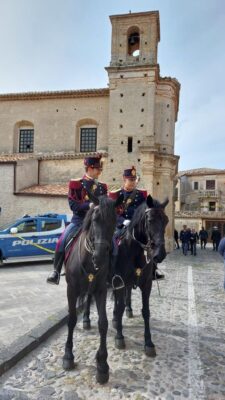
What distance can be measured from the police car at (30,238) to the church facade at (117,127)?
6.22 metres

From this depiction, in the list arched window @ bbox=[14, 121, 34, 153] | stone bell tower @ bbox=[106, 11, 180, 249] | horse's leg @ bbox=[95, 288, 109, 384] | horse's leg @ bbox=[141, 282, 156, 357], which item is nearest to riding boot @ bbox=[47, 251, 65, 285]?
horse's leg @ bbox=[95, 288, 109, 384]

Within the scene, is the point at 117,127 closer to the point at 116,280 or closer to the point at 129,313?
the point at 129,313

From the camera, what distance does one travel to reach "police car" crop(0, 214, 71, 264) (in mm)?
12656

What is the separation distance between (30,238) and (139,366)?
9.76m

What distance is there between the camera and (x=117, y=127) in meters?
21.4

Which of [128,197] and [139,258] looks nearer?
[139,258]

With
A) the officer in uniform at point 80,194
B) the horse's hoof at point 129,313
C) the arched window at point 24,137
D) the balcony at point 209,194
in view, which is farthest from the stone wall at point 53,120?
the balcony at point 209,194

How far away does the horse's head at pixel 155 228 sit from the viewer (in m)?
3.93

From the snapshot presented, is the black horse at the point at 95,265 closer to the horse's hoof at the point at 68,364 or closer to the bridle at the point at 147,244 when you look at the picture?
the horse's hoof at the point at 68,364

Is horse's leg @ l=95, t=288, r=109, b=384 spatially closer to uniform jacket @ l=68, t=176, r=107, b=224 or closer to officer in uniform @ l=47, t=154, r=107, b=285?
officer in uniform @ l=47, t=154, r=107, b=285

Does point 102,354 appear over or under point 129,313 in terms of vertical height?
over

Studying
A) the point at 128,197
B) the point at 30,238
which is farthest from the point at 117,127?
the point at 128,197

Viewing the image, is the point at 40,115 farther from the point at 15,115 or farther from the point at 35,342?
the point at 35,342

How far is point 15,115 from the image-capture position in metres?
24.3
